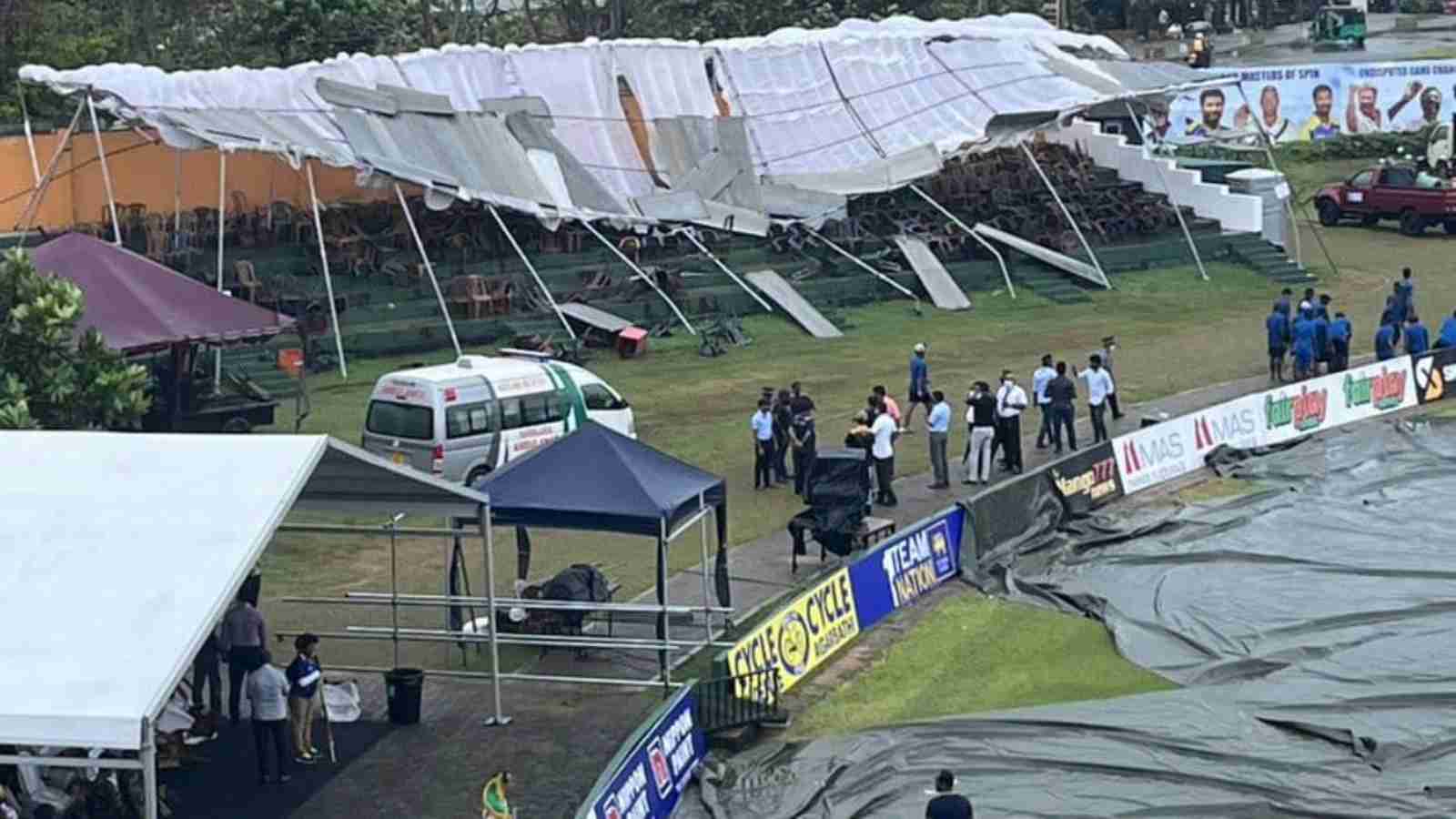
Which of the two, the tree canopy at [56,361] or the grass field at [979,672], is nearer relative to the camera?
the grass field at [979,672]

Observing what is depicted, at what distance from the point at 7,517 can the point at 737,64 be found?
31.4 metres

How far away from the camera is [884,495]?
87.3 ft

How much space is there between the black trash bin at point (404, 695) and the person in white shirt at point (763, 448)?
940 cm

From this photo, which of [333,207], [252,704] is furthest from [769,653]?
[333,207]

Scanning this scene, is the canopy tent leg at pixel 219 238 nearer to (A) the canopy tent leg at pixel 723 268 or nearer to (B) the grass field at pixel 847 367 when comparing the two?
(B) the grass field at pixel 847 367

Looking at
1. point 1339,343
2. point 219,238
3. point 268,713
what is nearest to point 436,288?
point 219,238

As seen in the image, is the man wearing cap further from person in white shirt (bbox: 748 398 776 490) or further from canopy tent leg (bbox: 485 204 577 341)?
canopy tent leg (bbox: 485 204 577 341)

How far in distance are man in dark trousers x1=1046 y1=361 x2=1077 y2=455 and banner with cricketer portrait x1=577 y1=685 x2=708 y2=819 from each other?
12702mm

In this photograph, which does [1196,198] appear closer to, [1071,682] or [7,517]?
[1071,682]

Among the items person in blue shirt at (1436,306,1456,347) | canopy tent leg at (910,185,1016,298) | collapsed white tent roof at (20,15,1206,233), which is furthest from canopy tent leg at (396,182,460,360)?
person in blue shirt at (1436,306,1456,347)

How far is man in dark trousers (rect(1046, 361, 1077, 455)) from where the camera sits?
28953 millimetres

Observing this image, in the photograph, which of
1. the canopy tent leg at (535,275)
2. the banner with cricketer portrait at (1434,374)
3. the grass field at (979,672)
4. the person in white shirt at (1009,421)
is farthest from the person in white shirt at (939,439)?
the canopy tent leg at (535,275)

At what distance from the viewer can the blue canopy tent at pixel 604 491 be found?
1914 cm

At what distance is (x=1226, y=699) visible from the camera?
1888 centimetres
